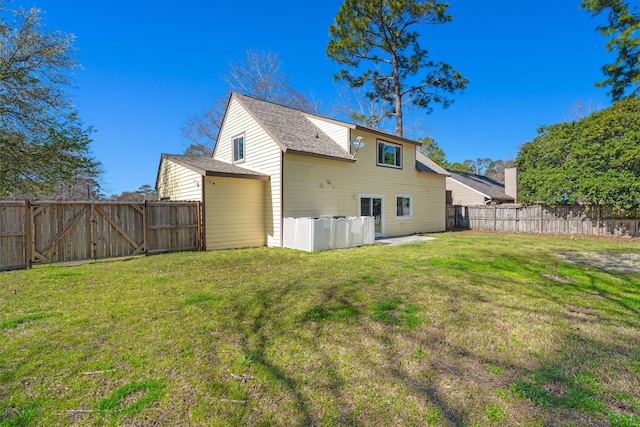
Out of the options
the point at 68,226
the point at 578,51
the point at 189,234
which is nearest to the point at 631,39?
the point at 578,51

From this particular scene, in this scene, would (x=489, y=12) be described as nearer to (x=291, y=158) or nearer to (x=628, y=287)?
(x=291, y=158)

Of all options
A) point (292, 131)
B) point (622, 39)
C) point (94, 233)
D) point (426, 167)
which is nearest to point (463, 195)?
point (426, 167)

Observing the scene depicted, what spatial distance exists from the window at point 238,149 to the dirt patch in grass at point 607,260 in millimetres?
11855

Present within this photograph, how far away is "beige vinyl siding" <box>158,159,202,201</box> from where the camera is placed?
34.2ft

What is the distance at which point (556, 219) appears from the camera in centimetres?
1526

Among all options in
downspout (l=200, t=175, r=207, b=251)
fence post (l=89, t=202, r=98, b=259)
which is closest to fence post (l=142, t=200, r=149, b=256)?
fence post (l=89, t=202, r=98, b=259)

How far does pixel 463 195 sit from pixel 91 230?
23208 millimetres

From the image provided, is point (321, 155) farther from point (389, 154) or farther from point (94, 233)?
point (94, 233)

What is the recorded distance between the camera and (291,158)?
34.9ft

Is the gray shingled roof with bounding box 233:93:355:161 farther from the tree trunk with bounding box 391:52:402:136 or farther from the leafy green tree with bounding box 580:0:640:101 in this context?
the leafy green tree with bounding box 580:0:640:101

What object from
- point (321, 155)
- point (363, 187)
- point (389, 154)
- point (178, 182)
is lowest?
point (363, 187)

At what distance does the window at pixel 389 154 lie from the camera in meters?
13.8

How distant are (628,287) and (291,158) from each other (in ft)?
30.0

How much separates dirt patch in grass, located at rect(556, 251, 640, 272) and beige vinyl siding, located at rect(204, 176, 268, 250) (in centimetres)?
973
